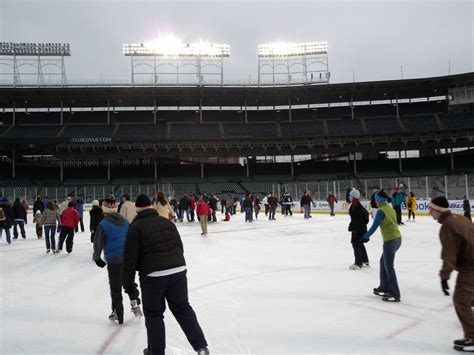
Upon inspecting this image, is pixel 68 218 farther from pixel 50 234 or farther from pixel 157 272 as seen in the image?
pixel 157 272

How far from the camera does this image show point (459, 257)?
378 cm

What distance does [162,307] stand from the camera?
3402mm

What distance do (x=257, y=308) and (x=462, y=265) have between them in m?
2.65

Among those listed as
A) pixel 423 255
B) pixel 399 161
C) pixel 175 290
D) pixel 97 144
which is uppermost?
pixel 97 144

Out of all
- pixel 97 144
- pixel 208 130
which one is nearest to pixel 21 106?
pixel 97 144

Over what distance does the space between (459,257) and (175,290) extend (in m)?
2.78

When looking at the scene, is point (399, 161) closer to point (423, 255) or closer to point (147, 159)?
point (147, 159)

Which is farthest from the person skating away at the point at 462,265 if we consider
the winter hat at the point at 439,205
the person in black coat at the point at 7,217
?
the person in black coat at the point at 7,217

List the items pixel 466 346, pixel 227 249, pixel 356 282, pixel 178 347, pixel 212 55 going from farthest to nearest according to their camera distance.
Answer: pixel 212 55
pixel 227 249
pixel 356 282
pixel 178 347
pixel 466 346

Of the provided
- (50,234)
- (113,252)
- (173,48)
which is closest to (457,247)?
(113,252)

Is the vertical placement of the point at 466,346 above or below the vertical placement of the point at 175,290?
below

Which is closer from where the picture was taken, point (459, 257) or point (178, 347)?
point (459, 257)

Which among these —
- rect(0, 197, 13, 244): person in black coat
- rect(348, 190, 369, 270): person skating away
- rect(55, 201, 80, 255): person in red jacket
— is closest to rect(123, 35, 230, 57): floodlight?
rect(0, 197, 13, 244): person in black coat

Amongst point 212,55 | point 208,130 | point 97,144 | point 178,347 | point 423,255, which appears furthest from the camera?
point 212,55
